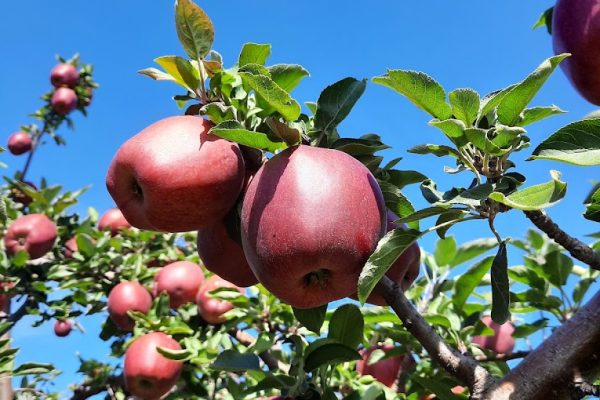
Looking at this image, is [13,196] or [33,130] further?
[33,130]

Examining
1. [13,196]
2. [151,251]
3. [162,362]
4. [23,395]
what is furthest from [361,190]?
[13,196]

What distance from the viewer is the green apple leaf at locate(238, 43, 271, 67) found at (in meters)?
1.31

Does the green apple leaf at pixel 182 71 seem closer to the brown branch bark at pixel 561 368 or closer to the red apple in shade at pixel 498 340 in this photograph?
the brown branch bark at pixel 561 368

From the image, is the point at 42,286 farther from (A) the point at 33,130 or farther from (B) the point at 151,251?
(A) the point at 33,130

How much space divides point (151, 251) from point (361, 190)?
366 cm

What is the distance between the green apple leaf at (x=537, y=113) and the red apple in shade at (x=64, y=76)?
7.13 m

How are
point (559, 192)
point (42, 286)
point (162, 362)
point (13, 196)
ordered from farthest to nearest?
point (13, 196) → point (42, 286) → point (162, 362) → point (559, 192)

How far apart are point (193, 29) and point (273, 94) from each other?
304mm

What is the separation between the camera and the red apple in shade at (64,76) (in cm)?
727

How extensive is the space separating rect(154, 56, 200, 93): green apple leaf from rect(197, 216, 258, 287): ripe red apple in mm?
339

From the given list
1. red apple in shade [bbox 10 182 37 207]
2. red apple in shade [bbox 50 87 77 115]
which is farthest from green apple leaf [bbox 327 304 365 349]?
red apple in shade [bbox 50 87 77 115]

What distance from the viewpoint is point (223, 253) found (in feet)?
4.45

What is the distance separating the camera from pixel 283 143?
1.19 meters

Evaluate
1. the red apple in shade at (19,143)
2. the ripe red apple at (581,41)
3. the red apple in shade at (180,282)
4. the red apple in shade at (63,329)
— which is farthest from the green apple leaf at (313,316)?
the red apple in shade at (19,143)
